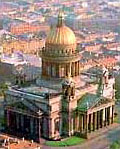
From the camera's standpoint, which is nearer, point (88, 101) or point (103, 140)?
point (103, 140)

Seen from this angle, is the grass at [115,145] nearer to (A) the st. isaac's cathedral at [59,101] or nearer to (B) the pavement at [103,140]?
(B) the pavement at [103,140]

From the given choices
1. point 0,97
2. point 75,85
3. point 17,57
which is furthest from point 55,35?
point 17,57

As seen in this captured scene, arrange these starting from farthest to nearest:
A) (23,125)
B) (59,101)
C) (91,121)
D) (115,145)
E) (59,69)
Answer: (59,69), (91,121), (23,125), (59,101), (115,145)

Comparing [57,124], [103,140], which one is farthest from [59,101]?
[103,140]

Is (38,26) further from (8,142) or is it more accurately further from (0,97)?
(8,142)

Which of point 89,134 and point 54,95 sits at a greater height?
point 54,95

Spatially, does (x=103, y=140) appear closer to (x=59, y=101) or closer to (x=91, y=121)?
(x=91, y=121)

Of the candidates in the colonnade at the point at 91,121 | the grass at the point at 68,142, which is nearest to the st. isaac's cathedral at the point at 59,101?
the colonnade at the point at 91,121

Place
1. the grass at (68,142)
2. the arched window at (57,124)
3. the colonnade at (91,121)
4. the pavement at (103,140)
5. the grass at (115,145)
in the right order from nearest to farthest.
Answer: the grass at (115,145), the pavement at (103,140), the grass at (68,142), the arched window at (57,124), the colonnade at (91,121)
